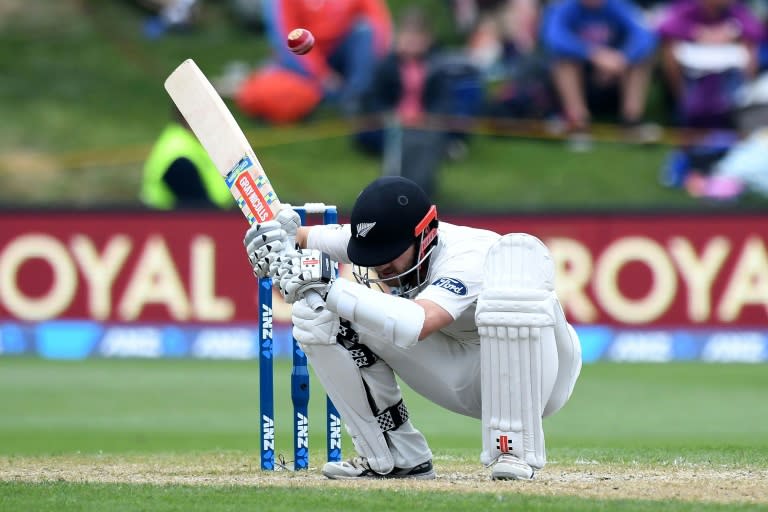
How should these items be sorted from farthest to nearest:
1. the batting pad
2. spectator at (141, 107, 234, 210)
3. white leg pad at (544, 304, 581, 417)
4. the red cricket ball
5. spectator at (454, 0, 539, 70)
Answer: spectator at (454, 0, 539, 70)
spectator at (141, 107, 234, 210)
the red cricket ball
white leg pad at (544, 304, 581, 417)
the batting pad

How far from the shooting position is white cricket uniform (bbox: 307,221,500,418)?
478 centimetres

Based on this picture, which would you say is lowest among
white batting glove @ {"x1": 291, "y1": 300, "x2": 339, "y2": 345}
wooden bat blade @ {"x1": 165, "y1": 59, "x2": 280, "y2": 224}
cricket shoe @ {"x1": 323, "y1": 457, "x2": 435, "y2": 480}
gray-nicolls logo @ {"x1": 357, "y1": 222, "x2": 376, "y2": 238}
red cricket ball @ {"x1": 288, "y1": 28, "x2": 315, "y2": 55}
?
cricket shoe @ {"x1": 323, "y1": 457, "x2": 435, "y2": 480}

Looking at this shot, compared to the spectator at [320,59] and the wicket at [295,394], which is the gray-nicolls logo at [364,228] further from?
the spectator at [320,59]

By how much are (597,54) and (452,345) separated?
27.2ft

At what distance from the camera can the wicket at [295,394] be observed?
5.27 metres

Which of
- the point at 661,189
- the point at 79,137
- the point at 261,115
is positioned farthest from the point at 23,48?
the point at 661,189

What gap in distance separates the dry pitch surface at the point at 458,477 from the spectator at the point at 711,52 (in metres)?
7.69

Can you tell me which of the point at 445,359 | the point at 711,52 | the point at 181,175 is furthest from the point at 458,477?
the point at 711,52

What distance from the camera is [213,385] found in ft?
30.7

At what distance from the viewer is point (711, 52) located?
41.8 ft

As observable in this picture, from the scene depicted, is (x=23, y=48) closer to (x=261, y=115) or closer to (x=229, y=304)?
(x=261, y=115)

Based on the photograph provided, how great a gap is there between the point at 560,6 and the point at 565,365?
8.28 meters

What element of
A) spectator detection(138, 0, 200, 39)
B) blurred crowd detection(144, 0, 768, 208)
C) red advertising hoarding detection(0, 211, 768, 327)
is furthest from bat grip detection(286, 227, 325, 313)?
spectator detection(138, 0, 200, 39)

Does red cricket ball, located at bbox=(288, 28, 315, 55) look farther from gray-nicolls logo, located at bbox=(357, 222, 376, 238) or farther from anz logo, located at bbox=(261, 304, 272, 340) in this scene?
anz logo, located at bbox=(261, 304, 272, 340)
